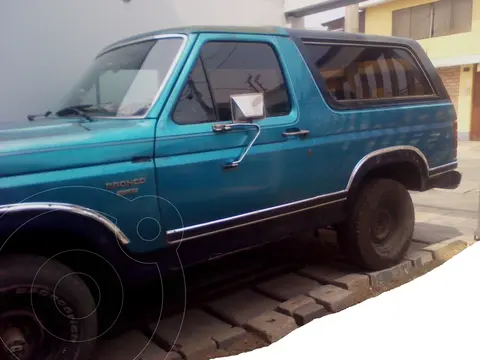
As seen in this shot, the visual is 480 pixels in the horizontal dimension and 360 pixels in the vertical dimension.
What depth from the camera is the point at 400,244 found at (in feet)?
13.7

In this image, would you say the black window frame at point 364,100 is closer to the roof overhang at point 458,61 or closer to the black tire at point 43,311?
the black tire at point 43,311

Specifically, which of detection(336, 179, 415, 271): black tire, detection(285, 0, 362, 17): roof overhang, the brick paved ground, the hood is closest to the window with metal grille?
detection(285, 0, 362, 17): roof overhang

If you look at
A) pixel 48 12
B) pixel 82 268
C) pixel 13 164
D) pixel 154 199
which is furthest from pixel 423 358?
pixel 48 12

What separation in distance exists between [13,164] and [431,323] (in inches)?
83.4

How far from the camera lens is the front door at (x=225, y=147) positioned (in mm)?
2686

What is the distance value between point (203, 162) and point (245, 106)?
43 cm

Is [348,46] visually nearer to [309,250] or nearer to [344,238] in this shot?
[344,238]

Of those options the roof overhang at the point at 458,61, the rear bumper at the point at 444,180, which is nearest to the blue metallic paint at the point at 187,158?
the rear bumper at the point at 444,180

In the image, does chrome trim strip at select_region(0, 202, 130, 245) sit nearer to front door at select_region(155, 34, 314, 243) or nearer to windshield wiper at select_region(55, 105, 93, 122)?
front door at select_region(155, 34, 314, 243)

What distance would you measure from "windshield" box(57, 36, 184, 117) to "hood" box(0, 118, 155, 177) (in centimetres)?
17

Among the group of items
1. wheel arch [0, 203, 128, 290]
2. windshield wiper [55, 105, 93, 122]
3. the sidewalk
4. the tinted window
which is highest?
the tinted window

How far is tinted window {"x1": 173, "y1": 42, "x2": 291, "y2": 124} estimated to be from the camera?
113 inches

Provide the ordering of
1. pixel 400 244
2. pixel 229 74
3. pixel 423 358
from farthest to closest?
1. pixel 400 244
2. pixel 229 74
3. pixel 423 358

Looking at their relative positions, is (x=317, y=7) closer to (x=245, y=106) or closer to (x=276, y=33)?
(x=276, y=33)
